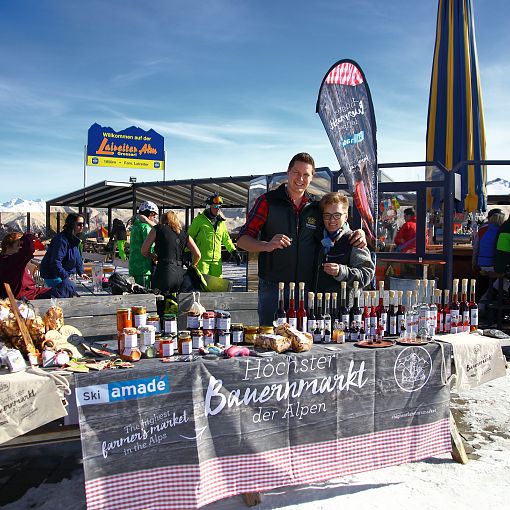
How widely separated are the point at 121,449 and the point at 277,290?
1.58 m

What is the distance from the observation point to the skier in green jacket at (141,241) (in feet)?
20.7

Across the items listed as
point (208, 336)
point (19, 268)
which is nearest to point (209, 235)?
point (19, 268)

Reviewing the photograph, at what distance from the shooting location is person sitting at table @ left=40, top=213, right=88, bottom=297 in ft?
17.0

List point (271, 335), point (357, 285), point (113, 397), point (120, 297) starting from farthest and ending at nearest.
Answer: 1. point (120, 297)
2. point (357, 285)
3. point (271, 335)
4. point (113, 397)

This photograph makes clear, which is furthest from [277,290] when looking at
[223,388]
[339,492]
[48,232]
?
[48,232]

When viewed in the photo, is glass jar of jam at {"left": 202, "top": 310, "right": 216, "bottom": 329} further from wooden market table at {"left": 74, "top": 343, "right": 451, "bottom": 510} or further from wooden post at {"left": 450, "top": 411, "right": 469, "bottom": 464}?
wooden post at {"left": 450, "top": 411, "right": 469, "bottom": 464}

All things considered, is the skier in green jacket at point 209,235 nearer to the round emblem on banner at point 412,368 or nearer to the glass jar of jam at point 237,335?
the glass jar of jam at point 237,335

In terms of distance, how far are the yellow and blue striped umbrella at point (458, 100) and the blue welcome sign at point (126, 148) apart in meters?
14.0

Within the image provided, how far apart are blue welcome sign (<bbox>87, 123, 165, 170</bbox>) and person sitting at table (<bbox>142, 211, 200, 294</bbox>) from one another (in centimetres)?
1526

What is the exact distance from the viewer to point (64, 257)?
17.3 feet

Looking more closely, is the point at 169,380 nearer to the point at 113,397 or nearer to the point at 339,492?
the point at 113,397

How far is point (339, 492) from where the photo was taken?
3033mm

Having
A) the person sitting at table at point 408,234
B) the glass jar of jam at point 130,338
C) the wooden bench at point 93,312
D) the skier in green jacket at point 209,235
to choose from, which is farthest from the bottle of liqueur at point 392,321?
the person sitting at table at point 408,234

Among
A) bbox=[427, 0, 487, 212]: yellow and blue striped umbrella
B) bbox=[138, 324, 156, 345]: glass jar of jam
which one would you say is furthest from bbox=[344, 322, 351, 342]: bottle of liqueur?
bbox=[427, 0, 487, 212]: yellow and blue striped umbrella
